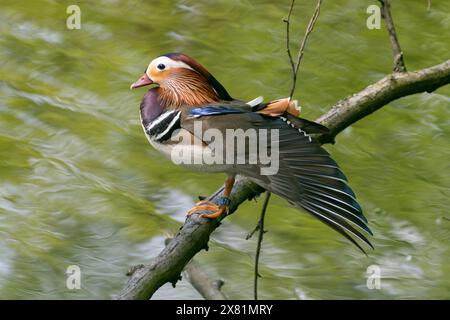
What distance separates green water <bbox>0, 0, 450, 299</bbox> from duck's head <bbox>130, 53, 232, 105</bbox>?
1.07 metres

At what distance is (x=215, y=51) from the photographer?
516 centimetres

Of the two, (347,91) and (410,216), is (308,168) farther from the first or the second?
(347,91)

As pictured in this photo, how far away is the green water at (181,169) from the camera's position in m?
3.78

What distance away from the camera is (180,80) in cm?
277

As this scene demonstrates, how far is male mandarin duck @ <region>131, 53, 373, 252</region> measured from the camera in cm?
248

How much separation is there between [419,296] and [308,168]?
4.25 feet

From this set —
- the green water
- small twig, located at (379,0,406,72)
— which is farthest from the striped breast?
the green water

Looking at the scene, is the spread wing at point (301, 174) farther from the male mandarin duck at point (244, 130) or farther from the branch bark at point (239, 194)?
the branch bark at point (239, 194)

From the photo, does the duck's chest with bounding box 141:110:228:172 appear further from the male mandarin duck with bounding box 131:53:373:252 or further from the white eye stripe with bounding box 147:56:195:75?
the white eye stripe with bounding box 147:56:195:75

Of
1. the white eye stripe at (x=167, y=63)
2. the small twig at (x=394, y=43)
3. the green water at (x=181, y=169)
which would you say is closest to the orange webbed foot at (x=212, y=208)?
the white eye stripe at (x=167, y=63)

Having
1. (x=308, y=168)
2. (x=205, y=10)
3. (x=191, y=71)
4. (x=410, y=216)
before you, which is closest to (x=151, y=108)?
(x=191, y=71)

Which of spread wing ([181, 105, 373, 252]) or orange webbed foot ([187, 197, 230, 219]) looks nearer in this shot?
spread wing ([181, 105, 373, 252])

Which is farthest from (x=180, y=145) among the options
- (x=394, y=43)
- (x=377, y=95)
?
(x=394, y=43)

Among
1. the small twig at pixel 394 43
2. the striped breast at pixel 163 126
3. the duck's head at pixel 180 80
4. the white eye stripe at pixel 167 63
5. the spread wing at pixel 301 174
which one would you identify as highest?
the small twig at pixel 394 43
